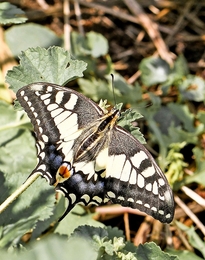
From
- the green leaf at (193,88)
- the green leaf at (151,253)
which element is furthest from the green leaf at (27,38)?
the green leaf at (151,253)

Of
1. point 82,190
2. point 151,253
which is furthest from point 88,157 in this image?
point 151,253

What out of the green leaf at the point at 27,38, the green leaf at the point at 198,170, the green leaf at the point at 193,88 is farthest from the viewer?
the green leaf at the point at 193,88

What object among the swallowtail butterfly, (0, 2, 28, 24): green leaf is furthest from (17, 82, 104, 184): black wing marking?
(0, 2, 28, 24): green leaf

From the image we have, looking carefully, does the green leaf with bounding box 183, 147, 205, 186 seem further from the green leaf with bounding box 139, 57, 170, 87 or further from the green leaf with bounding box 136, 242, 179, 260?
the green leaf with bounding box 136, 242, 179, 260

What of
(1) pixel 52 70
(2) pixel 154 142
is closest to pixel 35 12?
(2) pixel 154 142

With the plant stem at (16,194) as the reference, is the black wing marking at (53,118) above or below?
above

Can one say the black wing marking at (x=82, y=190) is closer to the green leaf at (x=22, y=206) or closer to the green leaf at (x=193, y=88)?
the green leaf at (x=22, y=206)
